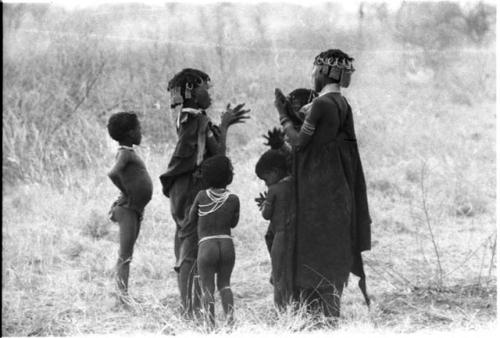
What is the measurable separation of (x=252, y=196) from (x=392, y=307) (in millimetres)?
2929

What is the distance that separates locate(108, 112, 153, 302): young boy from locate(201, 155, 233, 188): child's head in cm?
74

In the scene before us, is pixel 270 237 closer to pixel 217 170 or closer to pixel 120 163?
pixel 217 170

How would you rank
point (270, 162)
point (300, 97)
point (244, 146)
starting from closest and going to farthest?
point (270, 162)
point (300, 97)
point (244, 146)

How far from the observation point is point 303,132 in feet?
12.6

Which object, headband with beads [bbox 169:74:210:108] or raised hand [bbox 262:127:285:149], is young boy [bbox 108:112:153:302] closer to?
headband with beads [bbox 169:74:210:108]

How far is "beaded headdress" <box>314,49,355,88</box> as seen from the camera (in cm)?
387

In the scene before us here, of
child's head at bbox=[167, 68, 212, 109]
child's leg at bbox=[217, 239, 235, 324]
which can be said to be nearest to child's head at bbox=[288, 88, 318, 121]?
child's head at bbox=[167, 68, 212, 109]

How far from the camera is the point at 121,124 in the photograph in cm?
445

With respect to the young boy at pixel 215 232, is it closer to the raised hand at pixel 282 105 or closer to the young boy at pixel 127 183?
the raised hand at pixel 282 105

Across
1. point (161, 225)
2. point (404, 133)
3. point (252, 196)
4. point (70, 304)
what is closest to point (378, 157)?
point (404, 133)

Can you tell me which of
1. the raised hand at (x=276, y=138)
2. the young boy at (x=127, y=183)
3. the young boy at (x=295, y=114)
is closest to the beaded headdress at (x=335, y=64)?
the young boy at (x=295, y=114)

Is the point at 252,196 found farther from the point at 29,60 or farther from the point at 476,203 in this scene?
the point at 29,60

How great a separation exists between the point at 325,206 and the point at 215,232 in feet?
1.96

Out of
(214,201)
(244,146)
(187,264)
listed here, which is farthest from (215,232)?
(244,146)
